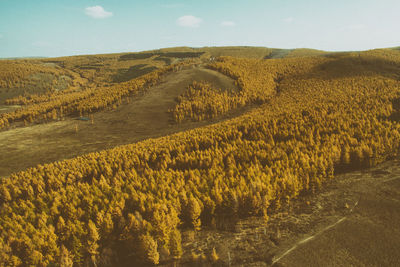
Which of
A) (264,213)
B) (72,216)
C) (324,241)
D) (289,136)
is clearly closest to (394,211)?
(324,241)

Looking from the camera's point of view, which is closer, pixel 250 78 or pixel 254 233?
pixel 254 233

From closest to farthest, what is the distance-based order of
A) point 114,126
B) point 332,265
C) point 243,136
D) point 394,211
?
point 332,265, point 394,211, point 243,136, point 114,126

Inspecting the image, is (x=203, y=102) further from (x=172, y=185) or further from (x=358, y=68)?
(x=358, y=68)

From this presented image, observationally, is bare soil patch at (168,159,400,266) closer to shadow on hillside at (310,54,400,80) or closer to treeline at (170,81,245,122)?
treeline at (170,81,245,122)

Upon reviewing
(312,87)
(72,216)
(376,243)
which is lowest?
(72,216)

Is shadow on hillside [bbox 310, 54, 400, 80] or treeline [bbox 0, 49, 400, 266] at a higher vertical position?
shadow on hillside [bbox 310, 54, 400, 80]

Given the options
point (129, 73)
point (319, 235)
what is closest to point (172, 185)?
point (319, 235)

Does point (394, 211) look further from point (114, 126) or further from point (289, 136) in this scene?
point (114, 126)

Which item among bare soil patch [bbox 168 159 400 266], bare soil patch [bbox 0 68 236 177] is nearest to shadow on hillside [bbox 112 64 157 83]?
bare soil patch [bbox 0 68 236 177]

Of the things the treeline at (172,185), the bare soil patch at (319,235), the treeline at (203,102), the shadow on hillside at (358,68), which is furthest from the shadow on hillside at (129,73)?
the bare soil patch at (319,235)

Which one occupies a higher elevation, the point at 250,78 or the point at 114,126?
the point at 250,78
